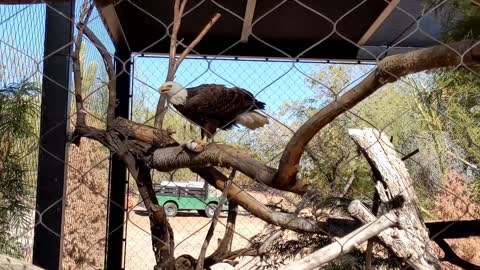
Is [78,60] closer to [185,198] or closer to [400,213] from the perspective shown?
[400,213]

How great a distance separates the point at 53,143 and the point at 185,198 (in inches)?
61.5

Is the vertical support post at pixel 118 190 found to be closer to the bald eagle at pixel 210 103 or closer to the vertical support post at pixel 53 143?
the bald eagle at pixel 210 103

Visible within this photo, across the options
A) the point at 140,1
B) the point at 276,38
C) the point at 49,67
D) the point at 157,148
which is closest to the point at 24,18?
the point at 49,67

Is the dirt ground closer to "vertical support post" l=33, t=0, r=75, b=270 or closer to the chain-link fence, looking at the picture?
the chain-link fence

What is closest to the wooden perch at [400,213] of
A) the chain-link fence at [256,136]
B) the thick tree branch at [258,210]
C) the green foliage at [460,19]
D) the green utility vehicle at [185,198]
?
the chain-link fence at [256,136]

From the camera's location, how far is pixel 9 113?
1.37 meters

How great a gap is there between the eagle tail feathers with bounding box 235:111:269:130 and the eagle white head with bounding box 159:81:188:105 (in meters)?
0.27

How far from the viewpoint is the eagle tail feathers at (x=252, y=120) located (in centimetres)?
208

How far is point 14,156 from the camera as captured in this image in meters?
1.33

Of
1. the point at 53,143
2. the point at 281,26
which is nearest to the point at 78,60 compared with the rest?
the point at 53,143

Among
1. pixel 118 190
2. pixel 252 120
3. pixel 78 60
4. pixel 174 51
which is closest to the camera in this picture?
pixel 78 60

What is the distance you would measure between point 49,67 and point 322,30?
1.33m

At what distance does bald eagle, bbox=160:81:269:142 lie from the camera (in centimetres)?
184

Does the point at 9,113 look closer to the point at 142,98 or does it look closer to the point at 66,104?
the point at 66,104
